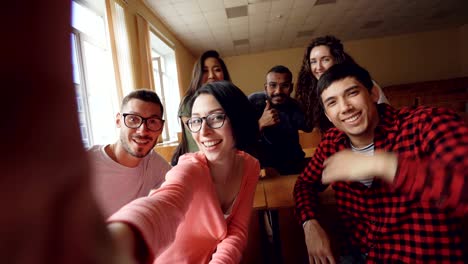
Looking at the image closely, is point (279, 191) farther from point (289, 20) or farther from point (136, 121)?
point (289, 20)

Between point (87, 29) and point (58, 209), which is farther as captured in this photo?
point (87, 29)

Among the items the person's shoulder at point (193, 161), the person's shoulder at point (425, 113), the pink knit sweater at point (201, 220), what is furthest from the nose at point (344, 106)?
the person's shoulder at point (193, 161)

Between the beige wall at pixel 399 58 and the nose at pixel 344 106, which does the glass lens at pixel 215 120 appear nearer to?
the nose at pixel 344 106

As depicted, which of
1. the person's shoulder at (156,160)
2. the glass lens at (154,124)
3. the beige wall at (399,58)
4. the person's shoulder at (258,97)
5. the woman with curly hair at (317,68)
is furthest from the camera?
the beige wall at (399,58)

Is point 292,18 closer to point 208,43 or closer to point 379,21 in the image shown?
point 208,43

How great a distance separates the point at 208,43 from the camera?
24.6 ft

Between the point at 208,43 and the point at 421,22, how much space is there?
6979 millimetres

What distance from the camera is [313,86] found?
1.97 metres

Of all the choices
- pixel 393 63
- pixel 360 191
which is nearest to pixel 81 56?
pixel 360 191

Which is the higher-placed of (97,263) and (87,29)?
(87,29)

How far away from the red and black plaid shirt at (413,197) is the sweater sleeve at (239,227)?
0.32 m

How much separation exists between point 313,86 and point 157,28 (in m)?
4.56

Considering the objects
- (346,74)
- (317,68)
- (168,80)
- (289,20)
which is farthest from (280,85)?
(168,80)

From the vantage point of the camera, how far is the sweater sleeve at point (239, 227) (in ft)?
3.14
